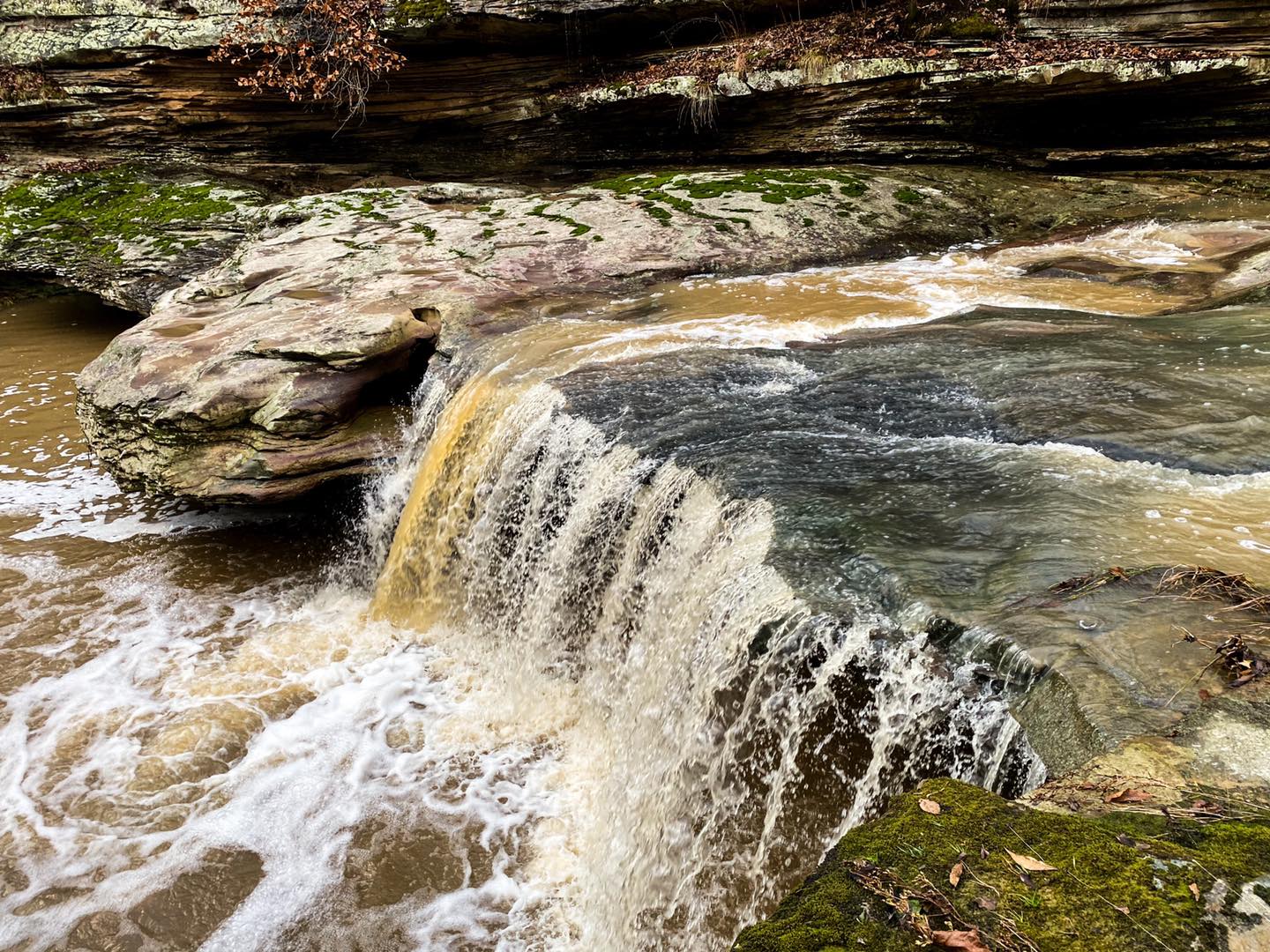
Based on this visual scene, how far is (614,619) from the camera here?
489cm

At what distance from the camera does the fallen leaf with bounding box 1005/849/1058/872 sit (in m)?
1.84

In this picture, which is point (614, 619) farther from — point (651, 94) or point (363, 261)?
point (651, 94)

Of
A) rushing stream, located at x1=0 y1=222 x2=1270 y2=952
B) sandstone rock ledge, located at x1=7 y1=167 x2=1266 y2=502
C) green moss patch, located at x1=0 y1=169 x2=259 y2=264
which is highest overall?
green moss patch, located at x1=0 y1=169 x2=259 y2=264

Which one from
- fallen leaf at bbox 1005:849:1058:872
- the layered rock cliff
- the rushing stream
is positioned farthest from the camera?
the layered rock cliff

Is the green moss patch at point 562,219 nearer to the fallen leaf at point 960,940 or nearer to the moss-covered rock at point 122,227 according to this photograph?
the moss-covered rock at point 122,227

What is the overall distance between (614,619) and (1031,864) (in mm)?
3207

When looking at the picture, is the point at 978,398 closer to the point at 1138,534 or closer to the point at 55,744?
the point at 1138,534

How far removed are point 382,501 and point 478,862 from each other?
3.59m

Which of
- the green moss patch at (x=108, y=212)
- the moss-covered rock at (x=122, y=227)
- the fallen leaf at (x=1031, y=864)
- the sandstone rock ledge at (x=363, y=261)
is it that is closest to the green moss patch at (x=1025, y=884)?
the fallen leaf at (x=1031, y=864)

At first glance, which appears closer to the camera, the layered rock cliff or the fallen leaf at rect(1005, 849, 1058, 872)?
the fallen leaf at rect(1005, 849, 1058, 872)

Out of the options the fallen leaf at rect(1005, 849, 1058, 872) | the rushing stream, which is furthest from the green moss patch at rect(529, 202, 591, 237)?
the fallen leaf at rect(1005, 849, 1058, 872)

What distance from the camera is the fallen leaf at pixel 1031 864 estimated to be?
1838mm

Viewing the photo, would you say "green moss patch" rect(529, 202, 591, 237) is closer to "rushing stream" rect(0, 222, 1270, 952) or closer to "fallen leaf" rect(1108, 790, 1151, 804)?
"rushing stream" rect(0, 222, 1270, 952)

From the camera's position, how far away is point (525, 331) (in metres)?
7.48
